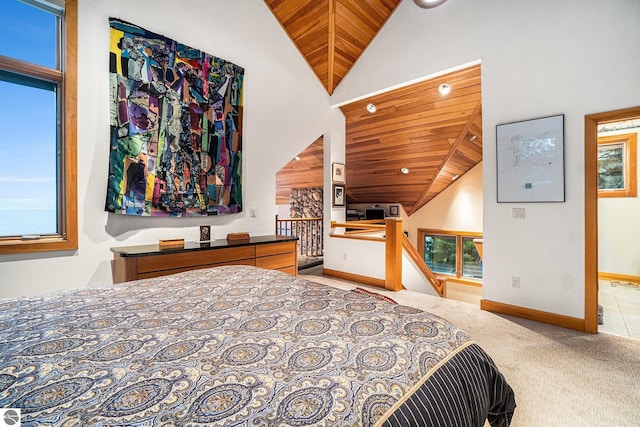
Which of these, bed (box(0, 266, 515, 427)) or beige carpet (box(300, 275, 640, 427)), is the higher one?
bed (box(0, 266, 515, 427))

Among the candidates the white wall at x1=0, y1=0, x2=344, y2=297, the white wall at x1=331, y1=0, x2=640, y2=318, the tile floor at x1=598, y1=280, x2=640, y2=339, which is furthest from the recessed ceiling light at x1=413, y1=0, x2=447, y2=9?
the tile floor at x1=598, y1=280, x2=640, y2=339

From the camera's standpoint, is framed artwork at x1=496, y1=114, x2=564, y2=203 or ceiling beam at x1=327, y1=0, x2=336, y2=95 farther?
ceiling beam at x1=327, y1=0, x2=336, y2=95

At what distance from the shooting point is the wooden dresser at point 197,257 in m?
2.33

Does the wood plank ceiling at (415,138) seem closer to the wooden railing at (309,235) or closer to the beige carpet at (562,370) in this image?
the wooden railing at (309,235)

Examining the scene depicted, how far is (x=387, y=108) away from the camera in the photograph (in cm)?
446

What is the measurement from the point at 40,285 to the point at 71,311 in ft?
5.28

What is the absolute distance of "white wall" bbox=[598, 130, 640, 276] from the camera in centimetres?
427

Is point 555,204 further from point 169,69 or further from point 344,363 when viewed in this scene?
point 169,69

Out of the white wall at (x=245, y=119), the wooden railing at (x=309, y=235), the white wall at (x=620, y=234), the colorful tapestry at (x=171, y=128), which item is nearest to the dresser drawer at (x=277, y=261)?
the white wall at (x=245, y=119)

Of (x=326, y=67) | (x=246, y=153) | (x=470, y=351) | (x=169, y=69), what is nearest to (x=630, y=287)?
(x=470, y=351)

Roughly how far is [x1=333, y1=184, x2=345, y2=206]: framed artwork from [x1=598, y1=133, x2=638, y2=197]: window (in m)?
4.14

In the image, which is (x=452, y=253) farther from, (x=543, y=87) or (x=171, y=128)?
(x=171, y=128)

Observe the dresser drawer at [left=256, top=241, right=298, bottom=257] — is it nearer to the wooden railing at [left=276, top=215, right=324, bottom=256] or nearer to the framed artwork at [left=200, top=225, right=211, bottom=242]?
the framed artwork at [left=200, top=225, right=211, bottom=242]

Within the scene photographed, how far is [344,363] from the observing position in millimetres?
767
